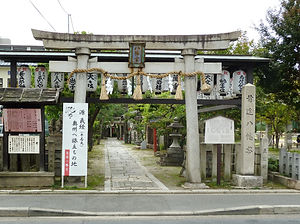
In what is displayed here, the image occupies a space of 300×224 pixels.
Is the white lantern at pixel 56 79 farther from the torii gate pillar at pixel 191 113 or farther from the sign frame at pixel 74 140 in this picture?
the torii gate pillar at pixel 191 113

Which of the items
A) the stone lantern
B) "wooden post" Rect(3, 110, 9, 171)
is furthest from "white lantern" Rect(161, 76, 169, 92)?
the stone lantern

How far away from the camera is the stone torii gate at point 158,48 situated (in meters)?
11.1

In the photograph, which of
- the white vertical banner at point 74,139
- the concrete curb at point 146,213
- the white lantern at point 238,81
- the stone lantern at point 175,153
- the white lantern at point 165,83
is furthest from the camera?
the stone lantern at point 175,153

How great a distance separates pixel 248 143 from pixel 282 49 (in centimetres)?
703

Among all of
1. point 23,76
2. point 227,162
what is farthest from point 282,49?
point 23,76

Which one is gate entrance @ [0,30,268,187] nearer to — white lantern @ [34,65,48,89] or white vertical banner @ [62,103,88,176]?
white lantern @ [34,65,48,89]

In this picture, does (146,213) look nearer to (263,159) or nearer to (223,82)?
(263,159)

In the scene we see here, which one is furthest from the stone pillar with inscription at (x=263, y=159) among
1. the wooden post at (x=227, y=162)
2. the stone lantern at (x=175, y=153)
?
the stone lantern at (x=175, y=153)

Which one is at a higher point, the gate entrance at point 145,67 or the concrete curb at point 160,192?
the gate entrance at point 145,67

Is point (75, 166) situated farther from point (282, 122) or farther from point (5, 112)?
point (282, 122)

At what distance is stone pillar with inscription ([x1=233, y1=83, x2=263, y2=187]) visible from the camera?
11.5 metres

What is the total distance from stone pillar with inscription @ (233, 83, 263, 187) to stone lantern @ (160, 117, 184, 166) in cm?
743

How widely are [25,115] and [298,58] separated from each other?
1387 cm

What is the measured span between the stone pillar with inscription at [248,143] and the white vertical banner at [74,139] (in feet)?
19.6
